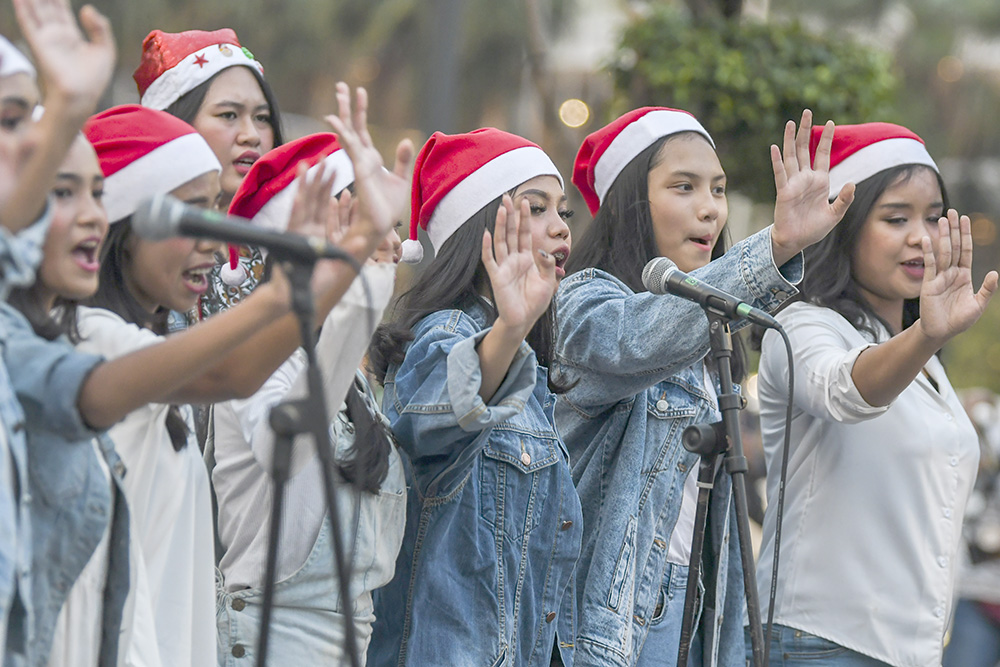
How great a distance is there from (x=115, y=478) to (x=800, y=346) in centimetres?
206

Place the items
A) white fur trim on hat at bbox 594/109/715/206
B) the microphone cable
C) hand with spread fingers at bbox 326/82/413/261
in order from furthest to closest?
1. white fur trim on hat at bbox 594/109/715/206
2. the microphone cable
3. hand with spread fingers at bbox 326/82/413/261

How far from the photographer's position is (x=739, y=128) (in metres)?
5.78

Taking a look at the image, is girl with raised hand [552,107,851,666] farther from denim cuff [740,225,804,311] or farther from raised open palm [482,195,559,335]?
raised open palm [482,195,559,335]

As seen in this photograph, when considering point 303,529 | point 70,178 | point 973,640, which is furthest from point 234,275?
point 973,640

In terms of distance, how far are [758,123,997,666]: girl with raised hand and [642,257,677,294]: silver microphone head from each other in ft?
2.38

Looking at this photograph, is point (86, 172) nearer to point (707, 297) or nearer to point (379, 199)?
point (379, 199)

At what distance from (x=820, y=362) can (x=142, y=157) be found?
186 centimetres

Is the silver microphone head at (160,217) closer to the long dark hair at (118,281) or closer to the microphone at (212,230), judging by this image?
the microphone at (212,230)

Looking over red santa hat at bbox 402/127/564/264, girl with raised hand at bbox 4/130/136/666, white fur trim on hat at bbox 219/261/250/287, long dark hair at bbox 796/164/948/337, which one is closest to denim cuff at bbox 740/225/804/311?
red santa hat at bbox 402/127/564/264

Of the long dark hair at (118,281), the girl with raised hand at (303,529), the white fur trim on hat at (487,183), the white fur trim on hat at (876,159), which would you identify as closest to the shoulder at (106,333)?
the long dark hair at (118,281)

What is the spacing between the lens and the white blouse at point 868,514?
135 inches

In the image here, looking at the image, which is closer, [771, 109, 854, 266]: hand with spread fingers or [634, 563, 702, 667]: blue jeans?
[771, 109, 854, 266]: hand with spread fingers

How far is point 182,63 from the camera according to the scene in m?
3.71

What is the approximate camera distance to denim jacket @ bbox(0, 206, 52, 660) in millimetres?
1877
